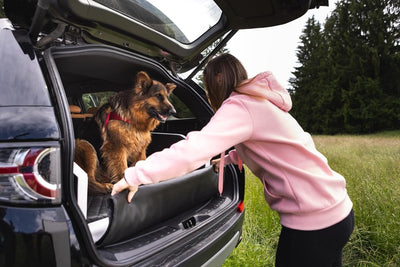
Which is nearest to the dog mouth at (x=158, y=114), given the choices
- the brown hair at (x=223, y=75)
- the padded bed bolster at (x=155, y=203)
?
the padded bed bolster at (x=155, y=203)

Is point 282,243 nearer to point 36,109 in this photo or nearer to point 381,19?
point 36,109

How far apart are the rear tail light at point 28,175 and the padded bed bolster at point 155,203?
355 mm

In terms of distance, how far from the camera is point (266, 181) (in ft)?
4.94

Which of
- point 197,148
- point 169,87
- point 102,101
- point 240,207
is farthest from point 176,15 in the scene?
point 102,101

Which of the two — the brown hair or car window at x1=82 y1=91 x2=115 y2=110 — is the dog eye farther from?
the brown hair

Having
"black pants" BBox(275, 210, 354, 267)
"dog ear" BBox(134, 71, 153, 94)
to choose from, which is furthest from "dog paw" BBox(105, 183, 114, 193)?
"black pants" BBox(275, 210, 354, 267)

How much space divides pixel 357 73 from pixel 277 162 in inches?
1026

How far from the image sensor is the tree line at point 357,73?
23.0 m

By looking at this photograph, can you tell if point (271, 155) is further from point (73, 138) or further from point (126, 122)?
point (126, 122)

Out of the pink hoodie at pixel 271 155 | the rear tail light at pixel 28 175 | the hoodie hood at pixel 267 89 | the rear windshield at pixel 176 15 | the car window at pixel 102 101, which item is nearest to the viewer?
the rear tail light at pixel 28 175

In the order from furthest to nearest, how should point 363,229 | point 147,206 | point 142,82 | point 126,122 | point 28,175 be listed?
point 126,122 → point 142,82 → point 363,229 → point 147,206 → point 28,175

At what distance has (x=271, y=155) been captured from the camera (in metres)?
1.38

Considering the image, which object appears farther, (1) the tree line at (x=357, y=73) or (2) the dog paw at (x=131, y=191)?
(1) the tree line at (x=357, y=73)

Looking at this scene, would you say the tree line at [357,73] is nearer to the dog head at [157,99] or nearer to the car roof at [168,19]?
the dog head at [157,99]
